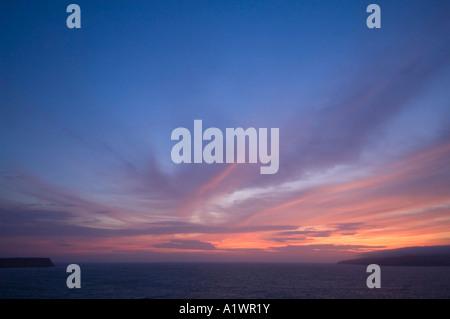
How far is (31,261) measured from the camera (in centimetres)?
15850

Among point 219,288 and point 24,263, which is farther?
point 24,263

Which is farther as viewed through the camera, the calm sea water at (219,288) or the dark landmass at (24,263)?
the dark landmass at (24,263)

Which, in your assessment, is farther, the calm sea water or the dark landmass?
the dark landmass
